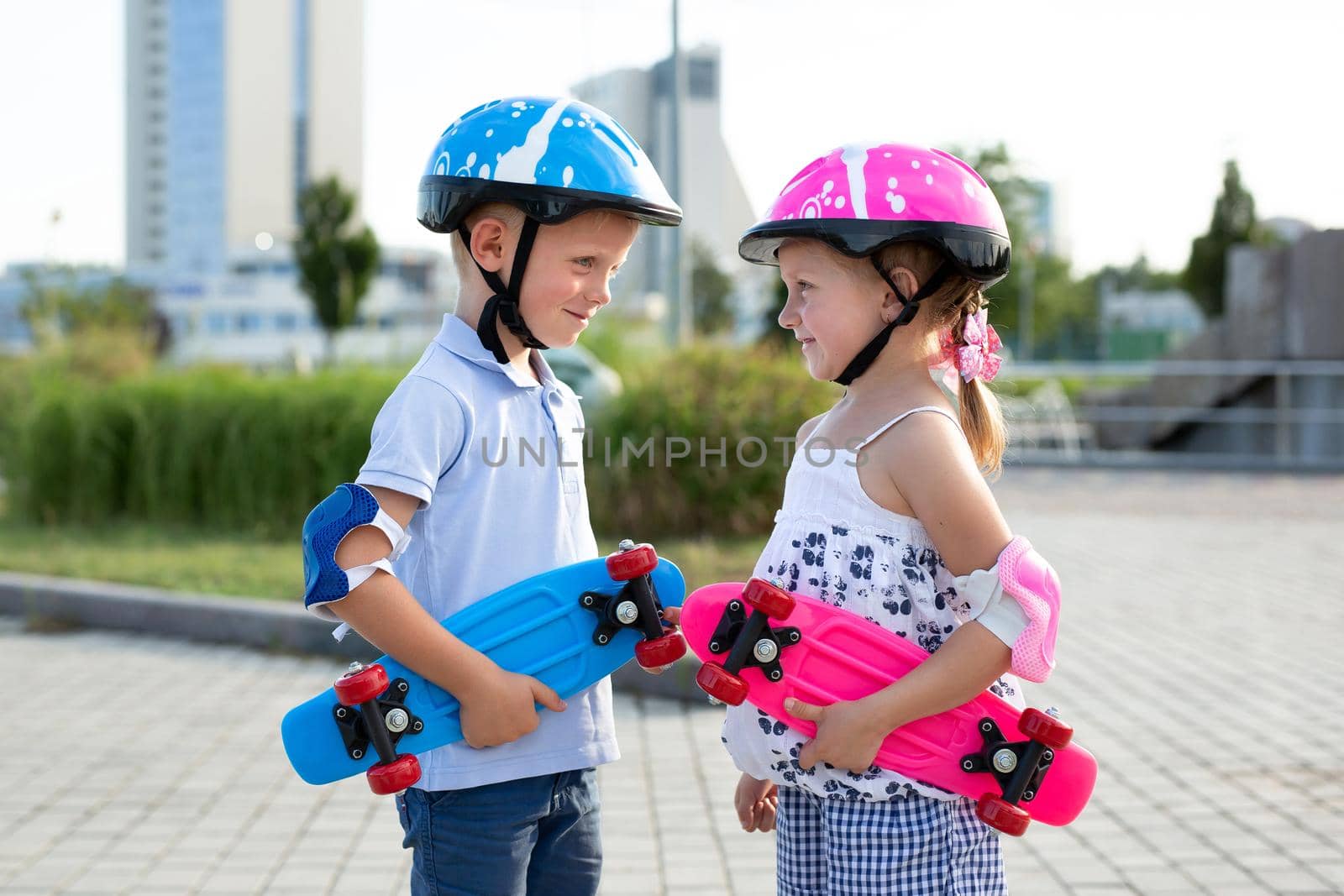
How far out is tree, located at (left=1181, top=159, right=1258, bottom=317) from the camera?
25078mm

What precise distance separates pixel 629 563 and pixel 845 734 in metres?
0.42

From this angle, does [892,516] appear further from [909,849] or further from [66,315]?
[66,315]

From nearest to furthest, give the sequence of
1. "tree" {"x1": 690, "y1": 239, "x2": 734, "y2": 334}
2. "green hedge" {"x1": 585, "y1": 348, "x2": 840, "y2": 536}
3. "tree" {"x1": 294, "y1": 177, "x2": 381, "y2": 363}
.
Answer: "green hedge" {"x1": 585, "y1": 348, "x2": 840, "y2": 536}, "tree" {"x1": 294, "y1": 177, "x2": 381, "y2": 363}, "tree" {"x1": 690, "y1": 239, "x2": 734, "y2": 334}

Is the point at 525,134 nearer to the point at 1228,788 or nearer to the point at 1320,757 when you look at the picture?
the point at 1228,788

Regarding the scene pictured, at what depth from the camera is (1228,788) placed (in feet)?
12.9

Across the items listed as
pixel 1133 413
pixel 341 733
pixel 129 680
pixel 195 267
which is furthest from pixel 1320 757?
pixel 195 267

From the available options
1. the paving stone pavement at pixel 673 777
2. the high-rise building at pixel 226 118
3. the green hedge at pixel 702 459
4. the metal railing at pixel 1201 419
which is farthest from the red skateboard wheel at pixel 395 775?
the high-rise building at pixel 226 118

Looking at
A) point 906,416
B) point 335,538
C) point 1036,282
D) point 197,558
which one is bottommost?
point 197,558

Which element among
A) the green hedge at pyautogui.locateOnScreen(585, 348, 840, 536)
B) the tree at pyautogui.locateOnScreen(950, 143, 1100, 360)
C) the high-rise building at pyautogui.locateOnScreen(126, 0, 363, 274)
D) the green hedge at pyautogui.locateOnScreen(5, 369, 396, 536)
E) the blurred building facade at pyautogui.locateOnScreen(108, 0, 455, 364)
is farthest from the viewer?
the high-rise building at pyautogui.locateOnScreen(126, 0, 363, 274)

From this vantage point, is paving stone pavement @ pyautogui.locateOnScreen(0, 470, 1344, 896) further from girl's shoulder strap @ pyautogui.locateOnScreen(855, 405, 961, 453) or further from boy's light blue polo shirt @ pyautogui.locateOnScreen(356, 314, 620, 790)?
girl's shoulder strap @ pyautogui.locateOnScreen(855, 405, 961, 453)

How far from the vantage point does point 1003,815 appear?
176 cm

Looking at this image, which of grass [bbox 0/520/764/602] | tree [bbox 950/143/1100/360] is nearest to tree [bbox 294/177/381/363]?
tree [bbox 950/143/1100/360]

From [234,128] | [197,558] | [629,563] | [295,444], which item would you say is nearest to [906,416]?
[629,563]

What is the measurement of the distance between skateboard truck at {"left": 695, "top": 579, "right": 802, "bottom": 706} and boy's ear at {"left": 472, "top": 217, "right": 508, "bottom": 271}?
0.69 meters
